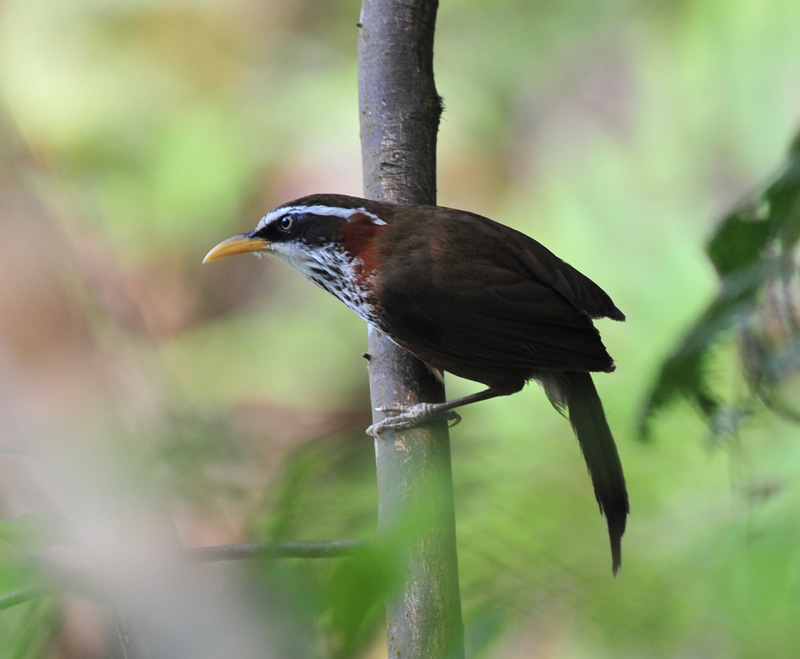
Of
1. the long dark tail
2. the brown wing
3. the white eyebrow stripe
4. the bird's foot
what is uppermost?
the white eyebrow stripe

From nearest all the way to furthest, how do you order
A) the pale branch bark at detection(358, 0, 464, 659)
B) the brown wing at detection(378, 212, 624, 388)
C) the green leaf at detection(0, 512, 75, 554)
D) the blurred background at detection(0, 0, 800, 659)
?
the green leaf at detection(0, 512, 75, 554), the pale branch bark at detection(358, 0, 464, 659), the brown wing at detection(378, 212, 624, 388), the blurred background at detection(0, 0, 800, 659)

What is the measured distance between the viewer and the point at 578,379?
7.61ft

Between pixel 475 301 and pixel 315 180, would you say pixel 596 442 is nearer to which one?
pixel 475 301

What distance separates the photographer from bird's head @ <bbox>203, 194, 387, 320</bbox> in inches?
90.7

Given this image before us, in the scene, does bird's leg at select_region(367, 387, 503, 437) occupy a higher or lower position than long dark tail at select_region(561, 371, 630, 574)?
higher

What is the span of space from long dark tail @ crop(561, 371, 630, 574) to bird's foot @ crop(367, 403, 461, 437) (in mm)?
385

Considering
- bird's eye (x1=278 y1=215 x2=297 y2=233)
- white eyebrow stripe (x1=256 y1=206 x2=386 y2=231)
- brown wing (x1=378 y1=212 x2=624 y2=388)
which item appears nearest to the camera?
brown wing (x1=378 y1=212 x2=624 y2=388)

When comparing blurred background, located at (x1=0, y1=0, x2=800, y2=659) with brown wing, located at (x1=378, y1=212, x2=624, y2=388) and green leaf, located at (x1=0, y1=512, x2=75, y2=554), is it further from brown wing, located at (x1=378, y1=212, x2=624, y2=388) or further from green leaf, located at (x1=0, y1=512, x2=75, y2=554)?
green leaf, located at (x1=0, y1=512, x2=75, y2=554)

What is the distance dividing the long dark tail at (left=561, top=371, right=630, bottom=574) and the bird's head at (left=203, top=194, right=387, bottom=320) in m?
0.63

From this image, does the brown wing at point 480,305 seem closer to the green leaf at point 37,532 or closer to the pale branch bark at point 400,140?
the pale branch bark at point 400,140

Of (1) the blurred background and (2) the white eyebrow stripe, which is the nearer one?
(2) the white eyebrow stripe

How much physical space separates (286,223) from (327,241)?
5.7 inches

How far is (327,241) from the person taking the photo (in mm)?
2375

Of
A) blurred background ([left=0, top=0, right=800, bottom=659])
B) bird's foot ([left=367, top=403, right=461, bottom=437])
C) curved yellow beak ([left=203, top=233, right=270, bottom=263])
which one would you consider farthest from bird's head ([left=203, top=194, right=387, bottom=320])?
blurred background ([left=0, top=0, right=800, bottom=659])
